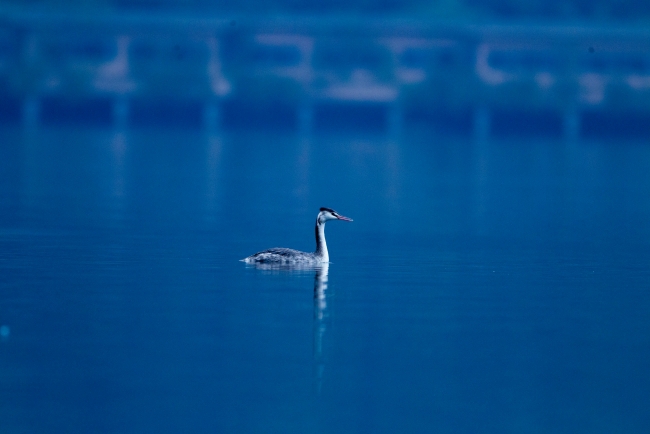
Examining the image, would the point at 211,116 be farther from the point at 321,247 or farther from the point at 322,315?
the point at 322,315

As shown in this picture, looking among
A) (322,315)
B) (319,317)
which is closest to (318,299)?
(322,315)

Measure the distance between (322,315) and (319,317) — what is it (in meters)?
0.10

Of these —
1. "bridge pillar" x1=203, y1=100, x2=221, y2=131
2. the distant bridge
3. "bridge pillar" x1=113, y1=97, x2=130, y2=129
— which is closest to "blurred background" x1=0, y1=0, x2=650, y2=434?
the distant bridge

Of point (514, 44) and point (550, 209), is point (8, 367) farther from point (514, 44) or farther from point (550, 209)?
point (514, 44)

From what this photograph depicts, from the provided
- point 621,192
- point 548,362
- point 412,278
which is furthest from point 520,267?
point 621,192

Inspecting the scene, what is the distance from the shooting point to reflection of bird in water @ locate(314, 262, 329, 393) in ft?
27.4

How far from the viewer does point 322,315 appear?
10.2 m

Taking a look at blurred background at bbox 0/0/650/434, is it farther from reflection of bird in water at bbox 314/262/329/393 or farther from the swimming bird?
the swimming bird

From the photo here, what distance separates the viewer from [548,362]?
8.84m

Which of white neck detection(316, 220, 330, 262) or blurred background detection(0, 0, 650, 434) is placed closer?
blurred background detection(0, 0, 650, 434)

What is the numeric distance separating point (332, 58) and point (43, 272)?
154 feet

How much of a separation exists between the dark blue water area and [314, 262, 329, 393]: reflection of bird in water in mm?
31

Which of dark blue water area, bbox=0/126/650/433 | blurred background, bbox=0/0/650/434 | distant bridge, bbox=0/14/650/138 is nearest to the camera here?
dark blue water area, bbox=0/126/650/433

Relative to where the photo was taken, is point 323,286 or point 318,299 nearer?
point 318,299
